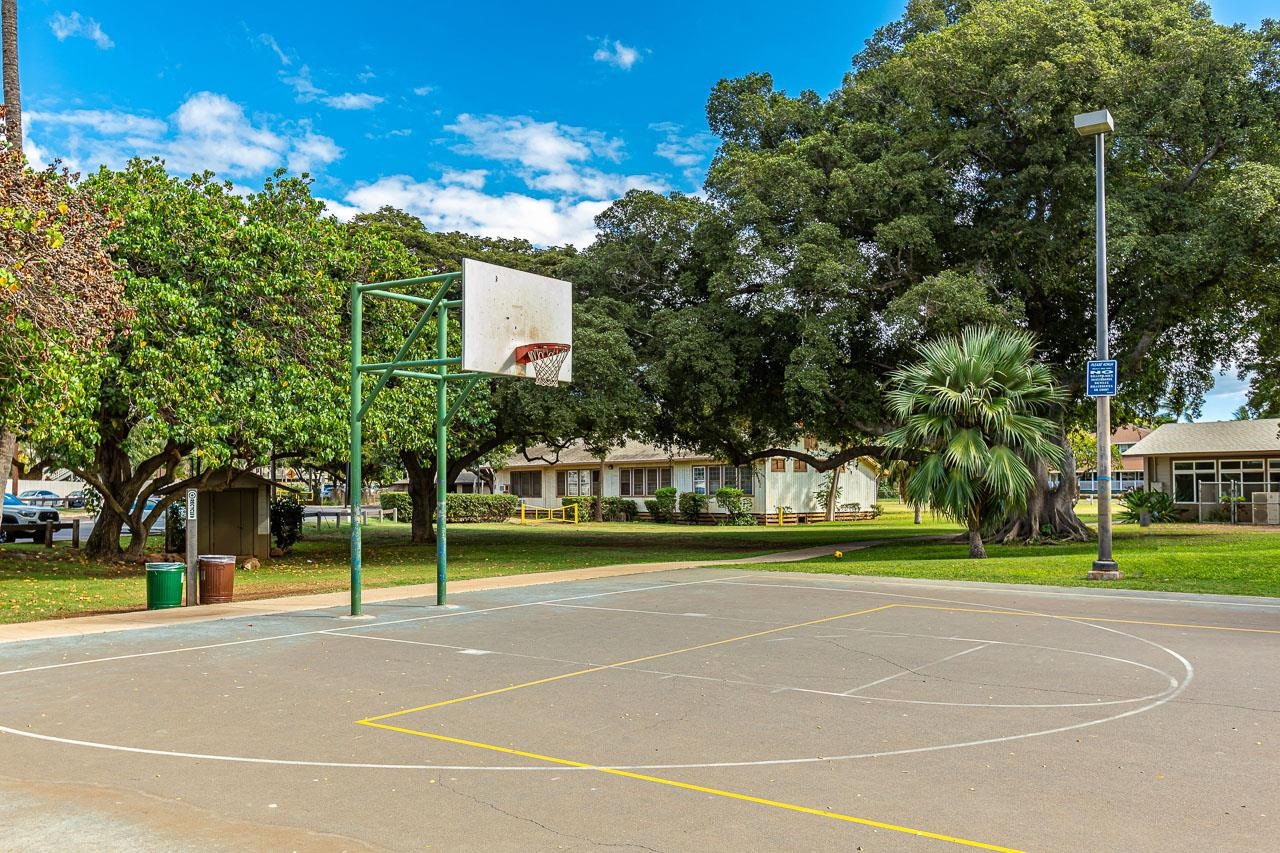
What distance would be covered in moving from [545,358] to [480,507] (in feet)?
146

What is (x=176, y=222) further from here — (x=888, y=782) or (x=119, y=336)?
(x=888, y=782)

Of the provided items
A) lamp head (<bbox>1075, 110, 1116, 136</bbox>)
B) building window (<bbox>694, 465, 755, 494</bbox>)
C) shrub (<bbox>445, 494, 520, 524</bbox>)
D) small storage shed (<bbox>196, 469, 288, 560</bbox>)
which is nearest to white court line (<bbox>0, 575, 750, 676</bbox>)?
lamp head (<bbox>1075, 110, 1116, 136</bbox>)

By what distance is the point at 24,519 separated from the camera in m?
44.7

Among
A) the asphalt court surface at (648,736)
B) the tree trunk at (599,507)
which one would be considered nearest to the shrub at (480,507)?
the tree trunk at (599,507)

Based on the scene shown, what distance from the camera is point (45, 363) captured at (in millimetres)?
17797

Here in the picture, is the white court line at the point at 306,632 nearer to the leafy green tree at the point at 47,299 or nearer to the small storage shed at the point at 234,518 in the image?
the leafy green tree at the point at 47,299

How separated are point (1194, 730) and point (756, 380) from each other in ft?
78.6

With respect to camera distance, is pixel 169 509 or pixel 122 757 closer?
pixel 122 757

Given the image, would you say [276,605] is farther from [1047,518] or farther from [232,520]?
[1047,518]

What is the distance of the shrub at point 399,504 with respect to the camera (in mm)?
60634

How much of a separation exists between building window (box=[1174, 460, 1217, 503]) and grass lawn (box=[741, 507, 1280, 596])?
1242 centimetres

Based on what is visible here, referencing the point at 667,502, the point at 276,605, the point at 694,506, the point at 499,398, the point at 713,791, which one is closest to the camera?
the point at 713,791

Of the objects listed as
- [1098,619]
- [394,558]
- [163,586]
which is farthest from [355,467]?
[394,558]

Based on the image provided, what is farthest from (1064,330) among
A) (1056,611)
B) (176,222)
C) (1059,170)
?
(176,222)
